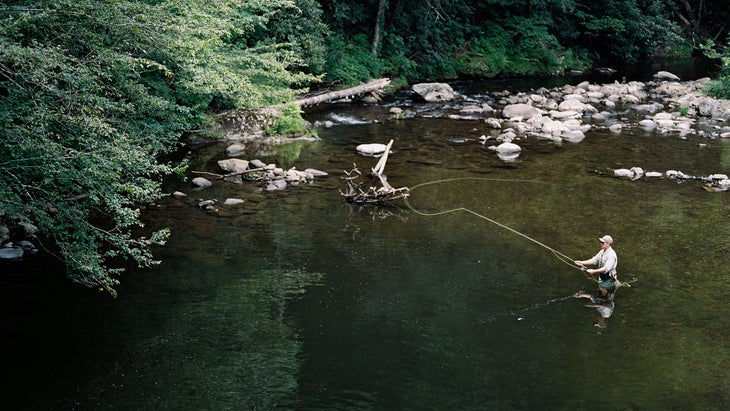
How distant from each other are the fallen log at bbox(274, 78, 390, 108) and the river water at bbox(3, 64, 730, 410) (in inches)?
361

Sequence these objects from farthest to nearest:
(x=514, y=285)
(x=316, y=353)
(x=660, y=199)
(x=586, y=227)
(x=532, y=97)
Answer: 1. (x=532, y=97)
2. (x=660, y=199)
3. (x=586, y=227)
4. (x=514, y=285)
5. (x=316, y=353)

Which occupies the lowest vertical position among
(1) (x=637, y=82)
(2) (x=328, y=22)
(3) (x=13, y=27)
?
(1) (x=637, y=82)

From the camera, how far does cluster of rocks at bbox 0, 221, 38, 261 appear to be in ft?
40.0

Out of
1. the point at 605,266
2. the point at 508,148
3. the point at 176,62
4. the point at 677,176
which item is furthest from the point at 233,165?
the point at 677,176

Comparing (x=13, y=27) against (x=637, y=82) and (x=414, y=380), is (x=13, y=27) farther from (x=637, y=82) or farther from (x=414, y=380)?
(x=637, y=82)

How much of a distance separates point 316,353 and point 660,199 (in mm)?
10543

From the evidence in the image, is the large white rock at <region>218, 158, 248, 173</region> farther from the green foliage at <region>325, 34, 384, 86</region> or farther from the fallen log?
the green foliage at <region>325, 34, 384, 86</region>

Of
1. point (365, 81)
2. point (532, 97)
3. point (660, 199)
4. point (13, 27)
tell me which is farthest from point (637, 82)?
point (13, 27)

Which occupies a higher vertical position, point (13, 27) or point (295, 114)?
point (13, 27)

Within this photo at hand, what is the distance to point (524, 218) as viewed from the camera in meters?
15.0

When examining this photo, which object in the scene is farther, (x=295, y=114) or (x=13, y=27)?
(x=295, y=114)

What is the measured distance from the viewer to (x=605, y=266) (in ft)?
37.9

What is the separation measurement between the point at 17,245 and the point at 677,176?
1575 cm

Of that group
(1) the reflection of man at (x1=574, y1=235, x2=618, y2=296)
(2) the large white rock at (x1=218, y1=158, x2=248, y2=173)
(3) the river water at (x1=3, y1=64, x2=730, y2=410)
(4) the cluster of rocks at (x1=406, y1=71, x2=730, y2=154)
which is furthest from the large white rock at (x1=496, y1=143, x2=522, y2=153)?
(1) the reflection of man at (x1=574, y1=235, x2=618, y2=296)
